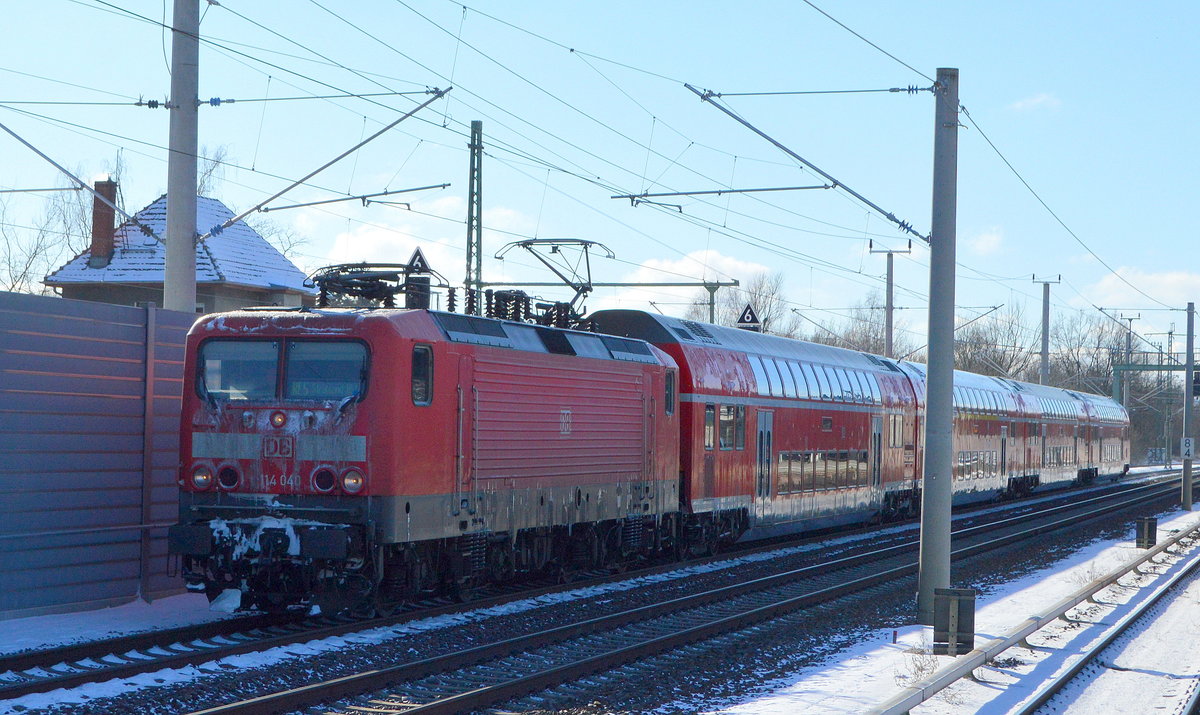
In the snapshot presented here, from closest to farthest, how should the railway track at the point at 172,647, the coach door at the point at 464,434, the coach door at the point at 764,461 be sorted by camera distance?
the railway track at the point at 172,647
the coach door at the point at 464,434
the coach door at the point at 764,461

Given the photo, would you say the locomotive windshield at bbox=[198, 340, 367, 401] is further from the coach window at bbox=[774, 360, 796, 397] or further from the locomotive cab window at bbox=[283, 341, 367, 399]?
the coach window at bbox=[774, 360, 796, 397]

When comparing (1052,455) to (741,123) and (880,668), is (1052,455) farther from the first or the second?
(880,668)

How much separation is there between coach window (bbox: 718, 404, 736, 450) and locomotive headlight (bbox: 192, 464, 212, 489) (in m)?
9.79

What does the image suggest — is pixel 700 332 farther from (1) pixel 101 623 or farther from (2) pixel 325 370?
(1) pixel 101 623

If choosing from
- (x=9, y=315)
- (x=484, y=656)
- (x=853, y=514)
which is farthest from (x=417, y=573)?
(x=853, y=514)

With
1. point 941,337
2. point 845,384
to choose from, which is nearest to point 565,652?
point 941,337

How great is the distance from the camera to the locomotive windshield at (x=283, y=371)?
40.3 feet

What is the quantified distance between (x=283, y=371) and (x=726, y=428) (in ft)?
31.9

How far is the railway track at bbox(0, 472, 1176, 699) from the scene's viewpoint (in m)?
9.34

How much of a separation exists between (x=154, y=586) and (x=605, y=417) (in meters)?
5.93

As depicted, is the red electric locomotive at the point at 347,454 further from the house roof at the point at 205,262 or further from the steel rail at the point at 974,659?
the house roof at the point at 205,262

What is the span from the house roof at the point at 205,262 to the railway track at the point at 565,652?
77.4ft

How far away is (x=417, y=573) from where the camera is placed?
42.6 feet

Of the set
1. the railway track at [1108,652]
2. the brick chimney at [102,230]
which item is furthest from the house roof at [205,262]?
the railway track at [1108,652]
